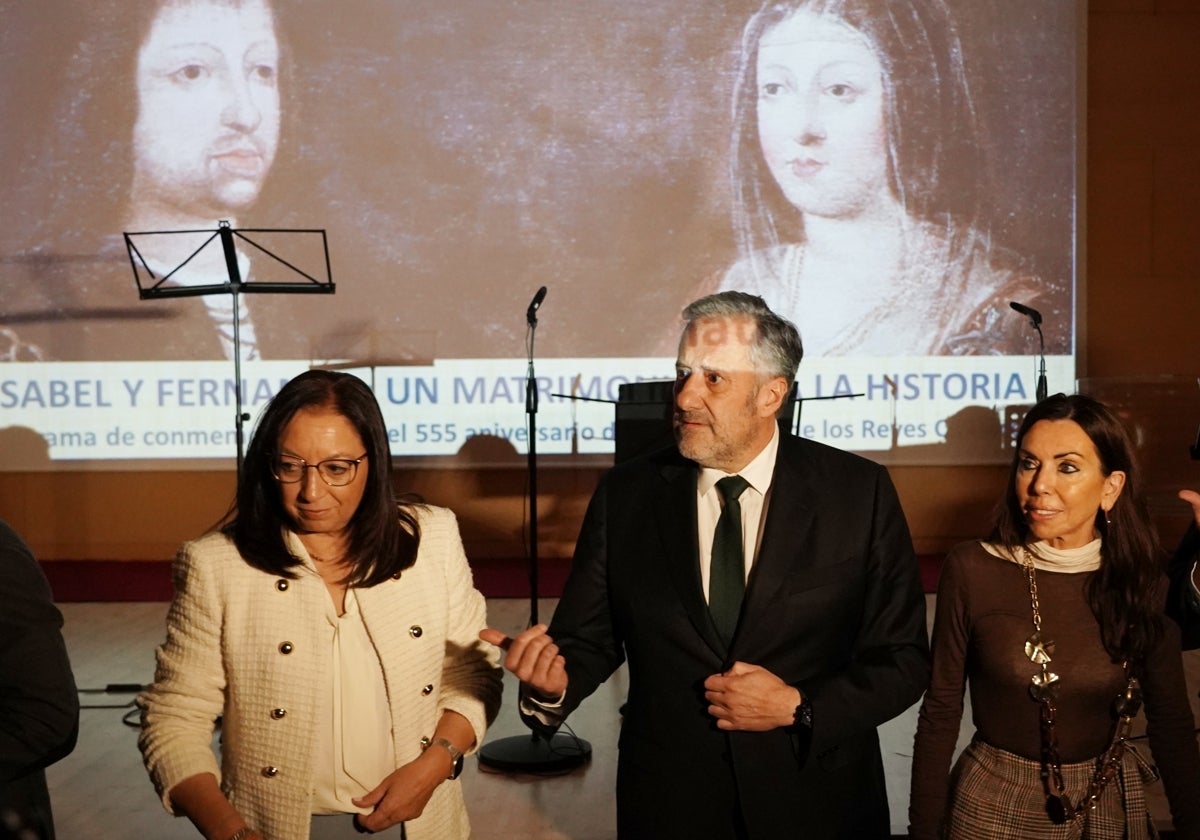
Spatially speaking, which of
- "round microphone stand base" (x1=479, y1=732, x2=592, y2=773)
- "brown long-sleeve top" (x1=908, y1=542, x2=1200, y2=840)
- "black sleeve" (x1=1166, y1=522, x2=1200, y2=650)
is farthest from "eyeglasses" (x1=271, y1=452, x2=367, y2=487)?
"round microphone stand base" (x1=479, y1=732, x2=592, y2=773)

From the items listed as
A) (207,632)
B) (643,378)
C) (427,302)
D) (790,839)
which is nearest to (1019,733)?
(790,839)

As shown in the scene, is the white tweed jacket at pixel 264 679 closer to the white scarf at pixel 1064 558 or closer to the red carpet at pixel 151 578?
the white scarf at pixel 1064 558

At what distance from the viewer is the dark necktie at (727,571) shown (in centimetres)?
198

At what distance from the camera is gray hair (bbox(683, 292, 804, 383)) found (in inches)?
79.7

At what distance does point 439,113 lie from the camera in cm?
710

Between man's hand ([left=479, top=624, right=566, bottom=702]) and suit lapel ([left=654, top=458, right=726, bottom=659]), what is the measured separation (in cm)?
23

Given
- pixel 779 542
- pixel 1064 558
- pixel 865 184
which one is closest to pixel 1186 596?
pixel 1064 558

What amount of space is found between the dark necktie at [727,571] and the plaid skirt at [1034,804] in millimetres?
609

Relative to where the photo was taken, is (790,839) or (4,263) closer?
(790,839)

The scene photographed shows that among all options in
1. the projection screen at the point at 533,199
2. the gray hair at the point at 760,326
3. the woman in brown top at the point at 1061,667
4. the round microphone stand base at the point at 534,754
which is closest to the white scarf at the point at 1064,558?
the woman in brown top at the point at 1061,667

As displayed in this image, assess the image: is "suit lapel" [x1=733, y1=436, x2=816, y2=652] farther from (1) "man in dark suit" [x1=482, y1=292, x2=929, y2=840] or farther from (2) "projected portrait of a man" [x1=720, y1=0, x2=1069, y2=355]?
(2) "projected portrait of a man" [x1=720, y1=0, x2=1069, y2=355]

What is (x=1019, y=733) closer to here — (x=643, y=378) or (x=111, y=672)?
(x=111, y=672)

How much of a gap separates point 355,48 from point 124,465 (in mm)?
2824

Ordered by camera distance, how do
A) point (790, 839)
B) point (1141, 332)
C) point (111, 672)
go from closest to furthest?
point (790, 839) < point (111, 672) < point (1141, 332)
